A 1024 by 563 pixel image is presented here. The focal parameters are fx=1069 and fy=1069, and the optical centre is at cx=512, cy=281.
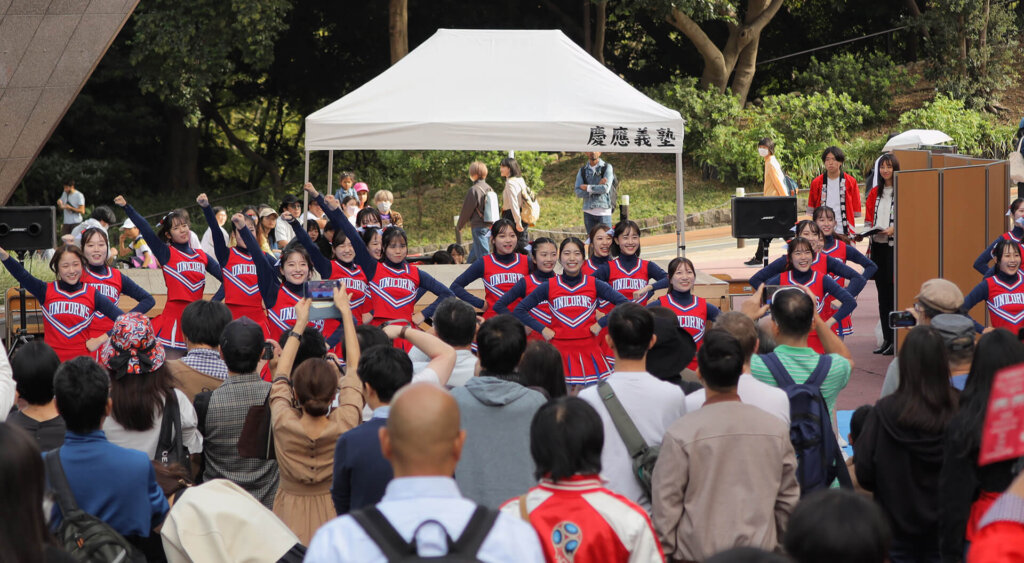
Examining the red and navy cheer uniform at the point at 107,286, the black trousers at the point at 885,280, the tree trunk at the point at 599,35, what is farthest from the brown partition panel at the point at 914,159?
the tree trunk at the point at 599,35

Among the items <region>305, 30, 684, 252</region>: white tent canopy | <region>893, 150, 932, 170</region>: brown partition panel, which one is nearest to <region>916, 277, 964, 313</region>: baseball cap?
<region>305, 30, 684, 252</region>: white tent canopy

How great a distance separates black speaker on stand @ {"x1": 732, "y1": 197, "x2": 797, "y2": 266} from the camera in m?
10.8

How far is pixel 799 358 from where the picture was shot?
14.7 feet

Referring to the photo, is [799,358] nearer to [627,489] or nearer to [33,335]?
[627,489]

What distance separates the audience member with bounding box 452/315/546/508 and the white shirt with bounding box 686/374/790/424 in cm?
60

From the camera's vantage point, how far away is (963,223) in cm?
970

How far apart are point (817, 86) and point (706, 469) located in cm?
2242

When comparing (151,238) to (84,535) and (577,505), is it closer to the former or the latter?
(84,535)

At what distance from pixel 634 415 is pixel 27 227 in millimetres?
7793

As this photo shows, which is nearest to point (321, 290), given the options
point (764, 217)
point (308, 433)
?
point (308, 433)

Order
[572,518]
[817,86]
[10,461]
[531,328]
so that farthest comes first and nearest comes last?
1. [817,86]
2. [531,328]
3. [572,518]
4. [10,461]

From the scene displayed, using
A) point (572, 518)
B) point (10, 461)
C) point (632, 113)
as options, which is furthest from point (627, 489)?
point (632, 113)

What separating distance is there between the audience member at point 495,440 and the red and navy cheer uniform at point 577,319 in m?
3.97

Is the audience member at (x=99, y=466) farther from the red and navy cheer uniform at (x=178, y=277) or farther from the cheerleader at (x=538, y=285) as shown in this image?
the red and navy cheer uniform at (x=178, y=277)
